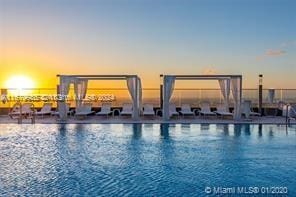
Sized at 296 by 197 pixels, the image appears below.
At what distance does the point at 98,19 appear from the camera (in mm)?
14289

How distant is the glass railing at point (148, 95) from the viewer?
57.2 ft

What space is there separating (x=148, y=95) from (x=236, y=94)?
16.8 ft

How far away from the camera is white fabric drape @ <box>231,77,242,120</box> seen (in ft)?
46.7

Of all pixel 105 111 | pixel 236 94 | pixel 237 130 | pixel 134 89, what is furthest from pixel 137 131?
pixel 236 94

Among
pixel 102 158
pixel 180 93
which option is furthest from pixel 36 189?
pixel 180 93

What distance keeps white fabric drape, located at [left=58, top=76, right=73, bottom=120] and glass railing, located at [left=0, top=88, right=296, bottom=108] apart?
2843 millimetres

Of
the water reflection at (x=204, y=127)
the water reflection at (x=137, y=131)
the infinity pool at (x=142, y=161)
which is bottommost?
the infinity pool at (x=142, y=161)

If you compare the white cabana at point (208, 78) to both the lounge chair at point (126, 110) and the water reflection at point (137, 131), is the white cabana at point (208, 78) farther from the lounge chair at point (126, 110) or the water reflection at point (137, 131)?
the water reflection at point (137, 131)

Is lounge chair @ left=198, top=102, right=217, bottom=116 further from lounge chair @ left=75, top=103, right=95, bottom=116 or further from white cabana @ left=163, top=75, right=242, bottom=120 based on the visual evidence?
lounge chair @ left=75, top=103, right=95, bottom=116

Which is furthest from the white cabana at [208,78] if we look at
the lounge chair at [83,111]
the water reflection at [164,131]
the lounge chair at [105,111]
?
the lounge chair at [83,111]

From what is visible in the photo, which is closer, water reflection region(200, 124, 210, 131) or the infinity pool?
the infinity pool

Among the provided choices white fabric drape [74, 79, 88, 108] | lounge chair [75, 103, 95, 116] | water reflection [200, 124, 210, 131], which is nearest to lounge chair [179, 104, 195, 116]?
water reflection [200, 124, 210, 131]

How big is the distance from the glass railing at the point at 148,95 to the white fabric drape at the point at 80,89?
1.16 m

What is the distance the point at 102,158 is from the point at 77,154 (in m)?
0.68
